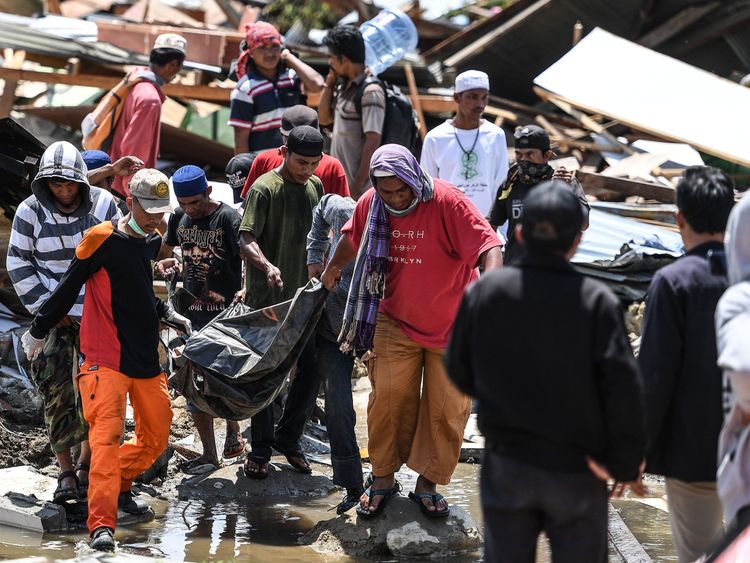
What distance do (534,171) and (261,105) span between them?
258 centimetres

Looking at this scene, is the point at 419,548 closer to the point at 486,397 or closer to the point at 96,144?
the point at 486,397

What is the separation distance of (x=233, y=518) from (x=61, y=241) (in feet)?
6.03

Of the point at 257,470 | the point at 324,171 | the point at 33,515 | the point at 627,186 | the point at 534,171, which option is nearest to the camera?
the point at 33,515

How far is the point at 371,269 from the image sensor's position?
5887 millimetres

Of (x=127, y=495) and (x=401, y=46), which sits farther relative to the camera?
(x=401, y=46)

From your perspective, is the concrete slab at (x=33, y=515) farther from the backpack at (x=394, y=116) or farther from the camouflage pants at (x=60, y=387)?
the backpack at (x=394, y=116)

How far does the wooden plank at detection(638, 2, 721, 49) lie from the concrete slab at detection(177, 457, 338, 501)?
8.74 meters

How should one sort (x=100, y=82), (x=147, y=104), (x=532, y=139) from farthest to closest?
1. (x=100, y=82)
2. (x=147, y=104)
3. (x=532, y=139)

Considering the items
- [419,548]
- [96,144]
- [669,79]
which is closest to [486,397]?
[419,548]

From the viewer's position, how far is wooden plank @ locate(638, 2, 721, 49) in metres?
14.1

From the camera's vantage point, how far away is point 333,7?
15.8 m

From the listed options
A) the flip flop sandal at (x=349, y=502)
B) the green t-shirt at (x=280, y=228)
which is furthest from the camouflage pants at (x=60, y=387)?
the flip flop sandal at (x=349, y=502)

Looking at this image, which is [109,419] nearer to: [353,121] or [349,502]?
[349,502]

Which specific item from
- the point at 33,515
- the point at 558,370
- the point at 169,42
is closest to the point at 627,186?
the point at 169,42
